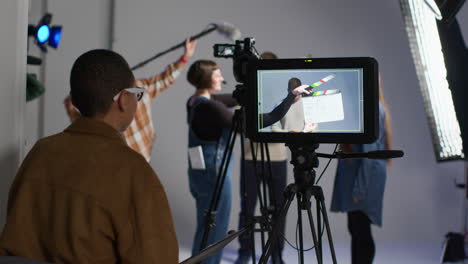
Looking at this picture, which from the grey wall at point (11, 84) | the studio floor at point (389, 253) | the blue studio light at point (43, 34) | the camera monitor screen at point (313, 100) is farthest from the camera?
the studio floor at point (389, 253)

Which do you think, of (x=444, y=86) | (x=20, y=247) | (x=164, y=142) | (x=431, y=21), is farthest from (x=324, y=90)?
(x=164, y=142)

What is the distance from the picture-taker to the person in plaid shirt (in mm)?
3799

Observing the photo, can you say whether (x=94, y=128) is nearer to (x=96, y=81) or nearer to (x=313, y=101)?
(x=96, y=81)

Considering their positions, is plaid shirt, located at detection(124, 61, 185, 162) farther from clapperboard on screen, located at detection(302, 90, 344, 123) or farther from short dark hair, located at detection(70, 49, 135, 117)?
Answer: short dark hair, located at detection(70, 49, 135, 117)

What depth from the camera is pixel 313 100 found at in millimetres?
1917

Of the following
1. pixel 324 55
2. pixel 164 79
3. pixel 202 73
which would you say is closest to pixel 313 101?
pixel 202 73

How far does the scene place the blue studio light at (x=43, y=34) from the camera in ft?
13.0

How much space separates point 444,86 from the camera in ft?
8.18

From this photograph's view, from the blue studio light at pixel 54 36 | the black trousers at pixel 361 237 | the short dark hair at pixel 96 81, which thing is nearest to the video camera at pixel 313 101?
the short dark hair at pixel 96 81

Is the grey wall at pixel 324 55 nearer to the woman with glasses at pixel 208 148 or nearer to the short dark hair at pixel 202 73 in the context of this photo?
the short dark hair at pixel 202 73

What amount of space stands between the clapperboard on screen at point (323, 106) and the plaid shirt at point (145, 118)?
6.39ft

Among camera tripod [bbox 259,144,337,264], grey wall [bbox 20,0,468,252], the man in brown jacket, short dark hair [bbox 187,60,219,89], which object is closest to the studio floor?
grey wall [bbox 20,0,468,252]

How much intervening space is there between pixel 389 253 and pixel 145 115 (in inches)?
95.7

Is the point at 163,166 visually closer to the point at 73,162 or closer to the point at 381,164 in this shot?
the point at 381,164
